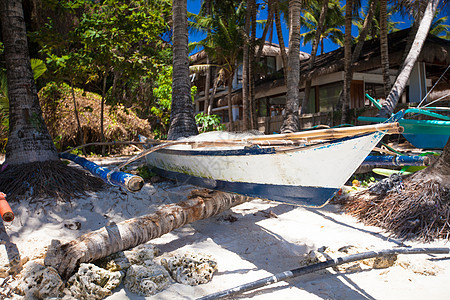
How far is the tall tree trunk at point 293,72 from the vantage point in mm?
6922

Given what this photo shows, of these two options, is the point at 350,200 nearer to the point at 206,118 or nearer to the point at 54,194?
the point at 54,194

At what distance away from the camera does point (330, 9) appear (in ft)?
58.4

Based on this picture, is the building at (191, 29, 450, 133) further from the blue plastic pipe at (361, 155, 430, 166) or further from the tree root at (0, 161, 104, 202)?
the tree root at (0, 161, 104, 202)

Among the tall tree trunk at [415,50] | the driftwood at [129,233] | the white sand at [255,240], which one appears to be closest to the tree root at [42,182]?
the white sand at [255,240]

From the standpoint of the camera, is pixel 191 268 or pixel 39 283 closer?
pixel 39 283

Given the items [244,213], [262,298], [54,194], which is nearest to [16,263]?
[54,194]

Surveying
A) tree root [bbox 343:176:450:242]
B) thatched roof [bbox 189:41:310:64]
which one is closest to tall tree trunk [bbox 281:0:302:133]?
tree root [bbox 343:176:450:242]

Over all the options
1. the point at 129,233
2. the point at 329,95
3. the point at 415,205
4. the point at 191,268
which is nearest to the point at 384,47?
the point at 329,95

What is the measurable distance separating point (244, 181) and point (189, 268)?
1.16m

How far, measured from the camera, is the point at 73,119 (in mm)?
10422

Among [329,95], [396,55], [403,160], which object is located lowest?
[403,160]

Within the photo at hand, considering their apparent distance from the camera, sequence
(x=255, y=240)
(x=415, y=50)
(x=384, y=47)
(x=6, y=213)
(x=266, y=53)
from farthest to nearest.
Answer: (x=266, y=53) < (x=384, y=47) < (x=415, y=50) < (x=255, y=240) < (x=6, y=213)

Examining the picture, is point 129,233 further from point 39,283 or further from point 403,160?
point 403,160

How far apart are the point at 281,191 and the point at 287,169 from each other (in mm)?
305
